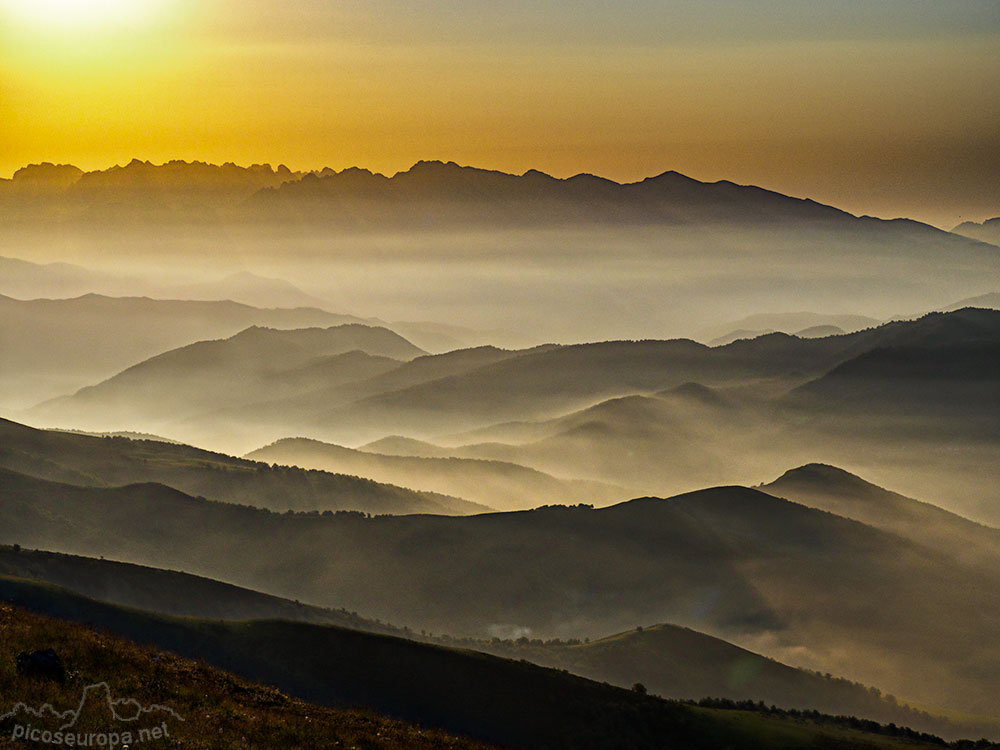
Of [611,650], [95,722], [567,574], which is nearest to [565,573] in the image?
[567,574]

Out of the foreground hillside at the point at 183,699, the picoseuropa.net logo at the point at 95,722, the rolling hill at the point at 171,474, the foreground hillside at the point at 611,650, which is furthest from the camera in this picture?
the rolling hill at the point at 171,474

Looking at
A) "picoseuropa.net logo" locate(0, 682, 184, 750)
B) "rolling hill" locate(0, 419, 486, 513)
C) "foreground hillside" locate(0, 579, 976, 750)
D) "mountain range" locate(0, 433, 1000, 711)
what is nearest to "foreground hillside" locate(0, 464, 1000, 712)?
"mountain range" locate(0, 433, 1000, 711)

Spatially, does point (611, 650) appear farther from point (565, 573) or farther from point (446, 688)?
point (446, 688)

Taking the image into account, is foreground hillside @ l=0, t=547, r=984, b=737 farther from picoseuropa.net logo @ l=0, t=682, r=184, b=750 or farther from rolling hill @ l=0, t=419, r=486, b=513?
rolling hill @ l=0, t=419, r=486, b=513

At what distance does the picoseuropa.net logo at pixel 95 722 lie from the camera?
2434 cm

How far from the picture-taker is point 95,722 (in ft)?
84.6

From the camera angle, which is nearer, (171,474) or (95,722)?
(95,722)

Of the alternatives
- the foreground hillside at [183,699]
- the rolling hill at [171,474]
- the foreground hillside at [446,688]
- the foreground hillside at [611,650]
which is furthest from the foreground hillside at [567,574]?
the foreground hillside at [183,699]

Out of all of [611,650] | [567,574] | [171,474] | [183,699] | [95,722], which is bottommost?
[95,722]

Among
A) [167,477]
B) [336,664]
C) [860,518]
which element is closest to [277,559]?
[167,477]

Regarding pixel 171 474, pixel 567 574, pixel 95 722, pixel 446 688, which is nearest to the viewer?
pixel 95 722

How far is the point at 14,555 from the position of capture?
7975 cm

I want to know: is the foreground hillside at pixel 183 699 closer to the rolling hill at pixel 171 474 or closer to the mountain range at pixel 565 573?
the mountain range at pixel 565 573

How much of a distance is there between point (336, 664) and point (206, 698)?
31663 mm
